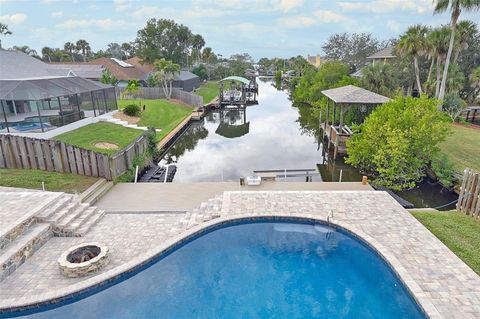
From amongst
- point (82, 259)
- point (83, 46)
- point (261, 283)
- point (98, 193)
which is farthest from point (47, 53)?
point (261, 283)

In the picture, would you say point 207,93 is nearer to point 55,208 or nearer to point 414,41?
point 414,41

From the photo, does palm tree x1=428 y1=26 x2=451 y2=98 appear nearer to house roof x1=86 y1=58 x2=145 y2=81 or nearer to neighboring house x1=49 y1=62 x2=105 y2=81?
house roof x1=86 y1=58 x2=145 y2=81

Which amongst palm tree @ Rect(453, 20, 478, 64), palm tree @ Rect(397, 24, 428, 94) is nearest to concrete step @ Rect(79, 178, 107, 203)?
palm tree @ Rect(397, 24, 428, 94)

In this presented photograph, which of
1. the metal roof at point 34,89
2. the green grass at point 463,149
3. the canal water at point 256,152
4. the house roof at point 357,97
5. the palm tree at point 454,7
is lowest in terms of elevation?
the canal water at point 256,152

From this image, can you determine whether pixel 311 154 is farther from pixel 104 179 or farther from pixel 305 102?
pixel 305 102

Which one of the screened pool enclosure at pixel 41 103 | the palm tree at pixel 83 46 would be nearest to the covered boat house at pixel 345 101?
the screened pool enclosure at pixel 41 103

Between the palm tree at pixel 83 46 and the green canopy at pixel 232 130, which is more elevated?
the palm tree at pixel 83 46

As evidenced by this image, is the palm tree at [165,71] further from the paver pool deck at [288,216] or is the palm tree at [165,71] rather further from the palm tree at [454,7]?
the paver pool deck at [288,216]
